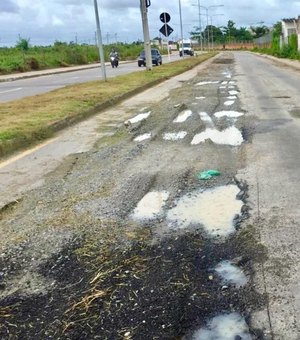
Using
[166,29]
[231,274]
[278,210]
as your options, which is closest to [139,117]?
[278,210]

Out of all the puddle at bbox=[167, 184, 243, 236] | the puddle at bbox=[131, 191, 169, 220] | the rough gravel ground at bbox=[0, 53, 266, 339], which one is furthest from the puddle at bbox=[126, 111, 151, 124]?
the puddle at bbox=[167, 184, 243, 236]

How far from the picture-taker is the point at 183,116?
34.5ft

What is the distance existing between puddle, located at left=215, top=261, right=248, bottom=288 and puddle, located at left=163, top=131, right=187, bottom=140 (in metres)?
4.80

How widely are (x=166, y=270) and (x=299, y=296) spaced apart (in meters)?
0.91

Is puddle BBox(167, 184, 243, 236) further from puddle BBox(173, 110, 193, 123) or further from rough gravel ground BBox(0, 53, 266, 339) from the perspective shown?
puddle BBox(173, 110, 193, 123)

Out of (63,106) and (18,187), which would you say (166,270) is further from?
(63,106)

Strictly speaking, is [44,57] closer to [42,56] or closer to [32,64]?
[42,56]

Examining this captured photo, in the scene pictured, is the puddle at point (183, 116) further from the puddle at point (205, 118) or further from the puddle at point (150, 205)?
the puddle at point (150, 205)

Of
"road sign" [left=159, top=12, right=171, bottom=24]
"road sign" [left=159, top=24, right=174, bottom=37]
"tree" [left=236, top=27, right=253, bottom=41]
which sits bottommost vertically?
"tree" [left=236, top=27, right=253, bottom=41]

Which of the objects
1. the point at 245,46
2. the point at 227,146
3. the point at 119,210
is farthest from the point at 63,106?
the point at 245,46

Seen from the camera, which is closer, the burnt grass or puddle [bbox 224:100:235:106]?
the burnt grass

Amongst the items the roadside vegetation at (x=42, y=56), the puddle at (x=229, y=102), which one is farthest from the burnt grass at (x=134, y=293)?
the roadside vegetation at (x=42, y=56)

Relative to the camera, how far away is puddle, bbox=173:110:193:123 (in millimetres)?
9959

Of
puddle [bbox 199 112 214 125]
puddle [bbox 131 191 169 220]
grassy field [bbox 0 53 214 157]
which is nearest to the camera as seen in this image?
puddle [bbox 131 191 169 220]
